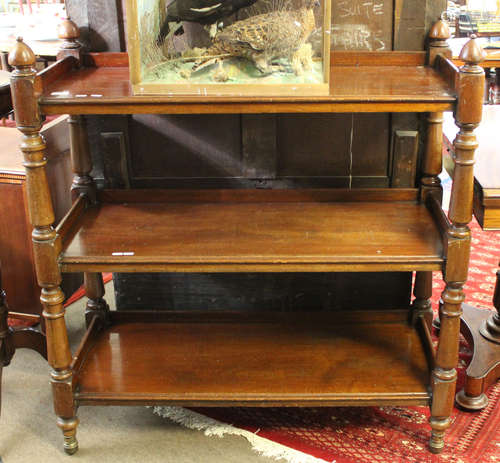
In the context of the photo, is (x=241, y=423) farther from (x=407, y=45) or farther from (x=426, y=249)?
(x=407, y=45)

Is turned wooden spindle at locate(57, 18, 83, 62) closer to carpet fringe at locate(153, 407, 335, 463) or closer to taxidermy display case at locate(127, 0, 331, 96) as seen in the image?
taxidermy display case at locate(127, 0, 331, 96)

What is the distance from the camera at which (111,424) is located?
7.86ft

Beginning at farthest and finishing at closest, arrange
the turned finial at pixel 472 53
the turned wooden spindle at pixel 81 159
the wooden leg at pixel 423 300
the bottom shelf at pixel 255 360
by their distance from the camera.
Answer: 1. the wooden leg at pixel 423 300
2. the turned wooden spindle at pixel 81 159
3. the bottom shelf at pixel 255 360
4. the turned finial at pixel 472 53

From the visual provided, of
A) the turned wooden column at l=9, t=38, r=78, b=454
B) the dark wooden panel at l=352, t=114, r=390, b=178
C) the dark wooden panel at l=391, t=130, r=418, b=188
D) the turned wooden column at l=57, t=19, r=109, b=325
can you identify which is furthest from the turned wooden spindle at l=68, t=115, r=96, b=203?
the dark wooden panel at l=391, t=130, r=418, b=188

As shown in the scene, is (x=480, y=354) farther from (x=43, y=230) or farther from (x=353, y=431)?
(x=43, y=230)

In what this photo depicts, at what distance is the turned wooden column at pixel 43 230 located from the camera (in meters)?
1.80

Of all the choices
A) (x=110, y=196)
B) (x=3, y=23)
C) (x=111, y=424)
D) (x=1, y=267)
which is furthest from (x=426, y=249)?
(x=3, y=23)

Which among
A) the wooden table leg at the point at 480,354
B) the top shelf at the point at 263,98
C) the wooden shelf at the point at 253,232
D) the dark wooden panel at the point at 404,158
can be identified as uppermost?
the top shelf at the point at 263,98

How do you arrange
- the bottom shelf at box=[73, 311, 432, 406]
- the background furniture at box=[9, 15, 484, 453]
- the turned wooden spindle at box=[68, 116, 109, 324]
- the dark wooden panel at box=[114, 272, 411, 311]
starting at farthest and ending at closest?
the dark wooden panel at box=[114, 272, 411, 311]
the turned wooden spindle at box=[68, 116, 109, 324]
the bottom shelf at box=[73, 311, 432, 406]
the background furniture at box=[9, 15, 484, 453]

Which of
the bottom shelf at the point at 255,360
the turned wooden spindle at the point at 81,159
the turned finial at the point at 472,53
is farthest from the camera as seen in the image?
the turned wooden spindle at the point at 81,159

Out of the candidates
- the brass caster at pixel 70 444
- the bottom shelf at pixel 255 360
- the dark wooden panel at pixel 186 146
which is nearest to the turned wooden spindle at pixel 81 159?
the dark wooden panel at pixel 186 146

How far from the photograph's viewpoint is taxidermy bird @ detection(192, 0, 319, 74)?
1901mm

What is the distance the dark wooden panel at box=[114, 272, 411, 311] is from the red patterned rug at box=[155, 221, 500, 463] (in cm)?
41

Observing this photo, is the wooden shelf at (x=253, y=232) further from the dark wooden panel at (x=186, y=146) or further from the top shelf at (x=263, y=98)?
the top shelf at (x=263, y=98)
